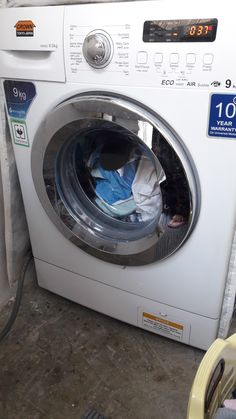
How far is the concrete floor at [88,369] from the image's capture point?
3.24ft

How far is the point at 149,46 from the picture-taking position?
2.47 ft

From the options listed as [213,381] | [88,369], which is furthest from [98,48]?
[88,369]

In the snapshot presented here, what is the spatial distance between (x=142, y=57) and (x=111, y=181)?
394 millimetres

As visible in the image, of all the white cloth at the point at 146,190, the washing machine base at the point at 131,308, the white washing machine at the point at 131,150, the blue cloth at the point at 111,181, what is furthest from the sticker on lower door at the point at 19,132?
the washing machine base at the point at 131,308

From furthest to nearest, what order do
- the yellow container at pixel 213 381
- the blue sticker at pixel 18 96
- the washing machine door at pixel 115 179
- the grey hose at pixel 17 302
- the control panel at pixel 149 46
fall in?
the grey hose at pixel 17 302 < the blue sticker at pixel 18 96 < the washing machine door at pixel 115 179 < the control panel at pixel 149 46 < the yellow container at pixel 213 381

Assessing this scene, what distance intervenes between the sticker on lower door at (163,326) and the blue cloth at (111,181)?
39 centimetres

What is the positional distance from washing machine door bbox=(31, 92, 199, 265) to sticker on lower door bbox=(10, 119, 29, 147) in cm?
5

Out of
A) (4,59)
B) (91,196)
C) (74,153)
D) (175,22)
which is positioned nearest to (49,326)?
(91,196)

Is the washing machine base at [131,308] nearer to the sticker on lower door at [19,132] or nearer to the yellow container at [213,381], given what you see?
the yellow container at [213,381]

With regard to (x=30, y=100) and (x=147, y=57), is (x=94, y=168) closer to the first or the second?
(x=30, y=100)

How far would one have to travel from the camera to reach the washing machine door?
80 cm

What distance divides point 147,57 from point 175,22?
0.09 meters

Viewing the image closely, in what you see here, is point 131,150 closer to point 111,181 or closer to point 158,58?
point 111,181

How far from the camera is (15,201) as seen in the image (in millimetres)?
1200
